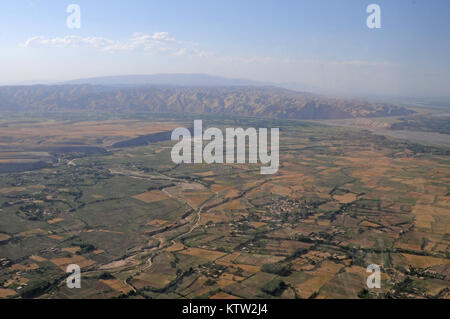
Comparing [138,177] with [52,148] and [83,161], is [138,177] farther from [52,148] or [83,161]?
[52,148]

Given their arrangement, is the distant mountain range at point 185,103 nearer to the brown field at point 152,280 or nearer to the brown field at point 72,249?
the brown field at point 72,249

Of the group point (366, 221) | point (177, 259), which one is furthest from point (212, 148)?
point (177, 259)

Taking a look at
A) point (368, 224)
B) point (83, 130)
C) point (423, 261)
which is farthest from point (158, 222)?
point (83, 130)

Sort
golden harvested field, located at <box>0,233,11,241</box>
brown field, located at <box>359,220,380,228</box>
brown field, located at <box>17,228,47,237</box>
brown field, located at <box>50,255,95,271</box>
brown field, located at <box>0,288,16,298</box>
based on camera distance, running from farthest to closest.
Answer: brown field, located at <box>359,220,380,228</box>
brown field, located at <box>17,228,47,237</box>
golden harvested field, located at <box>0,233,11,241</box>
brown field, located at <box>50,255,95,271</box>
brown field, located at <box>0,288,16,298</box>

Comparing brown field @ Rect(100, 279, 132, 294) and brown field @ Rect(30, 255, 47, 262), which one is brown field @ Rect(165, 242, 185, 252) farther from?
brown field @ Rect(30, 255, 47, 262)

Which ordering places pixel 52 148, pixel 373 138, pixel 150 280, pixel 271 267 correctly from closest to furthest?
pixel 150 280, pixel 271 267, pixel 52 148, pixel 373 138

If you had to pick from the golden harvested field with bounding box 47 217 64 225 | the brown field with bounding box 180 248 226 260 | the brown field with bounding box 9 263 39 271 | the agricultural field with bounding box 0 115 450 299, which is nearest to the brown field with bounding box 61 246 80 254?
the agricultural field with bounding box 0 115 450 299

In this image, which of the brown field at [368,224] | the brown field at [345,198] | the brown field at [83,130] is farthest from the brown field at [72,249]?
the brown field at [83,130]
